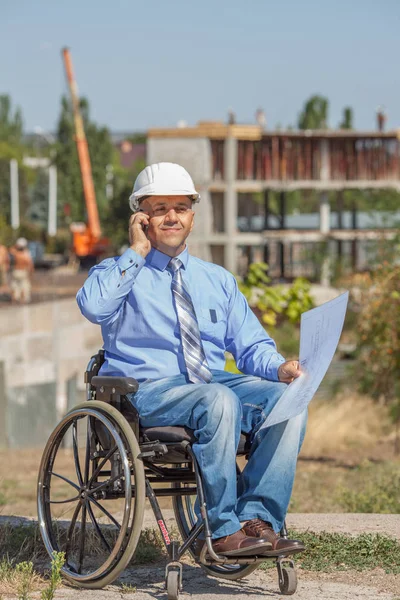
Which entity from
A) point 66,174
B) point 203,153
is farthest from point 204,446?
point 66,174

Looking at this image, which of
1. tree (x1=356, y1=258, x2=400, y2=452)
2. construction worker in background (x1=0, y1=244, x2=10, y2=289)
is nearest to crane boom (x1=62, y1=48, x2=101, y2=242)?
construction worker in background (x1=0, y1=244, x2=10, y2=289)

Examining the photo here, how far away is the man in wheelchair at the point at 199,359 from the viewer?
5199mm

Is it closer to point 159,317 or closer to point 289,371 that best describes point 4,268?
point 159,317

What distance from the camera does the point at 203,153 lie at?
219 feet

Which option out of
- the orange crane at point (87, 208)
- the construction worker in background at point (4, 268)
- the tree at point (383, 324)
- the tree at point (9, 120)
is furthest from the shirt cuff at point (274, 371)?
the tree at point (9, 120)

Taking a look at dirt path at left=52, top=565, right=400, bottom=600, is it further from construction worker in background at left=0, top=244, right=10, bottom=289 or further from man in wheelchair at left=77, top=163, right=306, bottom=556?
construction worker in background at left=0, top=244, right=10, bottom=289

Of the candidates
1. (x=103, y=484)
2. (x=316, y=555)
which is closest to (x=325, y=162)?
(x=316, y=555)

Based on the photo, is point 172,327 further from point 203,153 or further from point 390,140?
point 390,140

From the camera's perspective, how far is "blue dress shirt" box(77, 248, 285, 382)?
555 cm

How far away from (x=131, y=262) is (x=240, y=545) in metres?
1.27

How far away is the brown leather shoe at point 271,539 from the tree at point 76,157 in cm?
8184

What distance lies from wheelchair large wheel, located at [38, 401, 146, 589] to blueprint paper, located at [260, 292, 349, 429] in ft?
1.88

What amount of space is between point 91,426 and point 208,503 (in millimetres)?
724

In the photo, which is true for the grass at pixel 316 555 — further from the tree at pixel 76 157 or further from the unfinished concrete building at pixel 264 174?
the tree at pixel 76 157
